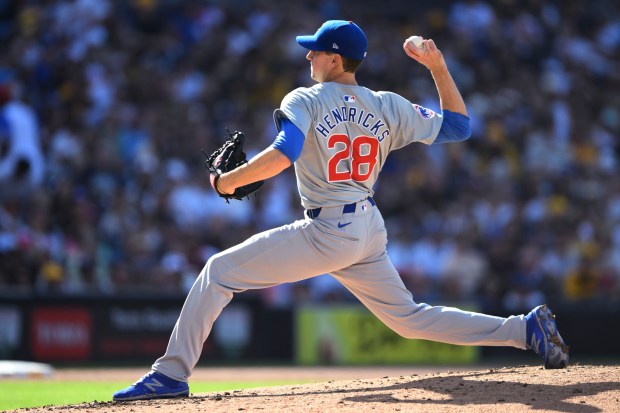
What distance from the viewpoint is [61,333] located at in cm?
1246

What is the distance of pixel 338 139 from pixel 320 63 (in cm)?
47

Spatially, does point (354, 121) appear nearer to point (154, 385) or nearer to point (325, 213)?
point (325, 213)

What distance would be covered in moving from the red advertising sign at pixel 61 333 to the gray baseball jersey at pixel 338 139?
25.0 feet

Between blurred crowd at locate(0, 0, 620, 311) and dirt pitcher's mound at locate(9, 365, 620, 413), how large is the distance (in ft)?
22.8

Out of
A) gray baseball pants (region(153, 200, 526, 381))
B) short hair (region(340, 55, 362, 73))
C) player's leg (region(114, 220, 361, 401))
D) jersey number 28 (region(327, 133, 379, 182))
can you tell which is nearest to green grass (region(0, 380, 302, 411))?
player's leg (region(114, 220, 361, 401))

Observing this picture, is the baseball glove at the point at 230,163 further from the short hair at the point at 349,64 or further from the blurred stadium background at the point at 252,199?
the blurred stadium background at the point at 252,199

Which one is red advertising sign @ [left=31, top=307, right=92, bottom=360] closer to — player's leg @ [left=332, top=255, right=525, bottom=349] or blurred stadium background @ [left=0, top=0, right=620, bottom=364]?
blurred stadium background @ [left=0, top=0, right=620, bottom=364]

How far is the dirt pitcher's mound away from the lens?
5.05 metres

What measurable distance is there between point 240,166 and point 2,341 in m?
7.88

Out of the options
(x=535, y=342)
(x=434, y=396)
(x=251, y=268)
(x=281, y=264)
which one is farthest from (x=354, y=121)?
(x=535, y=342)

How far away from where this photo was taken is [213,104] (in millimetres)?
14742

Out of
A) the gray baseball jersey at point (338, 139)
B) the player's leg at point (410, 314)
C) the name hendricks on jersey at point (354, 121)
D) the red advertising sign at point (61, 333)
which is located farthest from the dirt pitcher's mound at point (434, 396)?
the red advertising sign at point (61, 333)

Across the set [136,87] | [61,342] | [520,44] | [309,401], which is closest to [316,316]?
[61,342]

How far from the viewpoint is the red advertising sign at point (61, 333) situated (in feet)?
40.5
